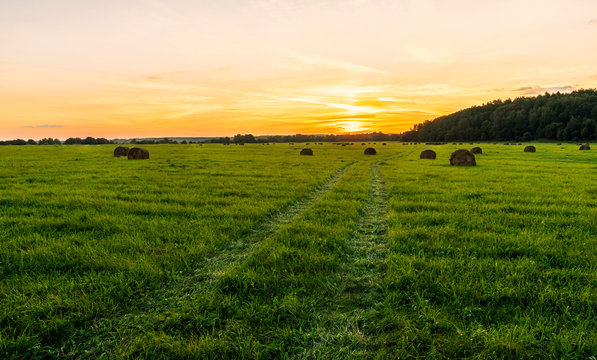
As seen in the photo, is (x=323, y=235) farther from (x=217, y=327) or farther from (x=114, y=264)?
(x=114, y=264)

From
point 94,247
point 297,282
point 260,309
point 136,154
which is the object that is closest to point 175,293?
point 260,309

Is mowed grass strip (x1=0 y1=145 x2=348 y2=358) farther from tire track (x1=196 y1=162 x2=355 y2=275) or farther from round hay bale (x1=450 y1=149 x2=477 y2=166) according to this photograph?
round hay bale (x1=450 y1=149 x2=477 y2=166)

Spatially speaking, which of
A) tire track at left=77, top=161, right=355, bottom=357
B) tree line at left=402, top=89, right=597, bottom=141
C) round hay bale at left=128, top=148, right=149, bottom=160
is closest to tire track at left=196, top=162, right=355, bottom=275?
tire track at left=77, top=161, right=355, bottom=357

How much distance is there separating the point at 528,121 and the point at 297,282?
155 metres

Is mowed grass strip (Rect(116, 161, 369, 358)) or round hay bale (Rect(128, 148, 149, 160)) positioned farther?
A: round hay bale (Rect(128, 148, 149, 160))

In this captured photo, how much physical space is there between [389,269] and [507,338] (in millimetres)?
2065

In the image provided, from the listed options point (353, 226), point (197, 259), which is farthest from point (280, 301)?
point (353, 226)

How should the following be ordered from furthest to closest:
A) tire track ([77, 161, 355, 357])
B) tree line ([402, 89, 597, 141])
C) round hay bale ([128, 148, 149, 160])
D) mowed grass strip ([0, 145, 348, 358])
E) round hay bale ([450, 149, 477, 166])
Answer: tree line ([402, 89, 597, 141]) → round hay bale ([128, 148, 149, 160]) → round hay bale ([450, 149, 477, 166]) → mowed grass strip ([0, 145, 348, 358]) → tire track ([77, 161, 355, 357])

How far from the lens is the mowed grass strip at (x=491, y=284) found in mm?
3398

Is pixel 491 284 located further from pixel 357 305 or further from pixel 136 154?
pixel 136 154

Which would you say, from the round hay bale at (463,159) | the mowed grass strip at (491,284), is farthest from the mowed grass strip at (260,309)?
the round hay bale at (463,159)

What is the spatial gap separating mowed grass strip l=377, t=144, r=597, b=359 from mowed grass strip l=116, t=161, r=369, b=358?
39.4 inches

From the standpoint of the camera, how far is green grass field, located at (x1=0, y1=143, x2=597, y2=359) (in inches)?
137

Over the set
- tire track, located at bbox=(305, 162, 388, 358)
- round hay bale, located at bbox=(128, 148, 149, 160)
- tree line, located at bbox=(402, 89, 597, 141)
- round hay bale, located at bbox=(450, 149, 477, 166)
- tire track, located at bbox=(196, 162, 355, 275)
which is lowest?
tire track, located at bbox=(305, 162, 388, 358)
